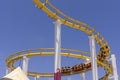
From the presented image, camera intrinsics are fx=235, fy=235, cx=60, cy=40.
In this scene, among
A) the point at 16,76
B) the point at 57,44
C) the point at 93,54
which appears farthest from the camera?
the point at 93,54

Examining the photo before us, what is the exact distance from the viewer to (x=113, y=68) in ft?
74.1

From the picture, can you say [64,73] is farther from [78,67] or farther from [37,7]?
[37,7]

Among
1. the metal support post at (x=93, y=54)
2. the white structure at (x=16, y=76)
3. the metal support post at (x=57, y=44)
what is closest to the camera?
the white structure at (x=16, y=76)

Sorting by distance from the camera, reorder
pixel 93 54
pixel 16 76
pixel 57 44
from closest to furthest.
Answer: pixel 16 76 < pixel 57 44 < pixel 93 54

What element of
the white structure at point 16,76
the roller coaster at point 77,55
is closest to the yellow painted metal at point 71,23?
the roller coaster at point 77,55

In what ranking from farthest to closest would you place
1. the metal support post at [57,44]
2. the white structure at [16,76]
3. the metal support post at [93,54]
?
the metal support post at [93,54] → the metal support post at [57,44] → the white structure at [16,76]

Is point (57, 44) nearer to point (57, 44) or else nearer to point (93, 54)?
point (57, 44)

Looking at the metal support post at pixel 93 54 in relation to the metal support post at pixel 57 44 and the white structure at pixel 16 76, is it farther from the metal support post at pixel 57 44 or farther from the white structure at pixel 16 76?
the white structure at pixel 16 76

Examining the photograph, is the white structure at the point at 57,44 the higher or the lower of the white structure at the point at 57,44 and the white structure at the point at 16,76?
the higher

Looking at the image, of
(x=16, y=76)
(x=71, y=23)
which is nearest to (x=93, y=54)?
(x=71, y=23)

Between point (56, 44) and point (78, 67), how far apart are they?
924 centimetres

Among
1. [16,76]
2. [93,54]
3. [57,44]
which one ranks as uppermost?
[57,44]

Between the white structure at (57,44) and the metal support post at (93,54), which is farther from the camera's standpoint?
the metal support post at (93,54)

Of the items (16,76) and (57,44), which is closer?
(16,76)
